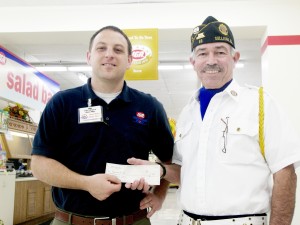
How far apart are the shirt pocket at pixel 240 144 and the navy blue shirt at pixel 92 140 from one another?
0.52 m

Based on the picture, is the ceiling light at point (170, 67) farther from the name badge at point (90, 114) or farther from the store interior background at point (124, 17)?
the name badge at point (90, 114)

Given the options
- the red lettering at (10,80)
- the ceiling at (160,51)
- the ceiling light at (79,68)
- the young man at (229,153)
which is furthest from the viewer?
the ceiling light at (79,68)

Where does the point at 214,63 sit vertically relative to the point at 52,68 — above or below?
below

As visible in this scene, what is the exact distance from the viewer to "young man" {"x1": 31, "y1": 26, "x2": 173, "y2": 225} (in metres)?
1.90

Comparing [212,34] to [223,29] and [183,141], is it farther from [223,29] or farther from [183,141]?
[183,141]

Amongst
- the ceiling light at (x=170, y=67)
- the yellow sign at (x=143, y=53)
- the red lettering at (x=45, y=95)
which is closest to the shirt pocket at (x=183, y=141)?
the yellow sign at (x=143, y=53)

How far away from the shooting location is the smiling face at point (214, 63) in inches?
76.9

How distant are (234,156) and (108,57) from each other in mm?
903

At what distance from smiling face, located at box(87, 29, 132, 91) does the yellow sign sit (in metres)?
3.79

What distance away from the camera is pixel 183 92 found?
1345 centimetres

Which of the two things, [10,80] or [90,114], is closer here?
[90,114]

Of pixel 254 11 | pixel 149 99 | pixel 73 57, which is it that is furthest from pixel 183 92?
pixel 149 99

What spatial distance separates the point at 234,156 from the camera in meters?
1.78

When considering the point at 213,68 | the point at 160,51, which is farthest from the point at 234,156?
the point at 160,51
